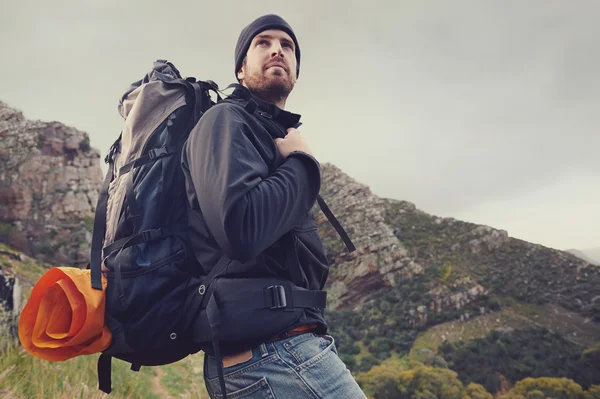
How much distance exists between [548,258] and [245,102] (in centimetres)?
4274

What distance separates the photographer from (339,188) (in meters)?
48.6

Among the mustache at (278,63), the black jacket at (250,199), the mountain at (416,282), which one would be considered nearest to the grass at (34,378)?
the black jacket at (250,199)

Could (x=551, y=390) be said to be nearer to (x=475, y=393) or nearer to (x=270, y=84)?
(x=475, y=393)

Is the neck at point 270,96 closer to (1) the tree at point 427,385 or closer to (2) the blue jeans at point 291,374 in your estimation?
(2) the blue jeans at point 291,374

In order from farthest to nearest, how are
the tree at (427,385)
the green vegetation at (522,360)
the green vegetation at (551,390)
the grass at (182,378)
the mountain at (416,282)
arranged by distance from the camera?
the mountain at (416,282)
the green vegetation at (522,360)
the green vegetation at (551,390)
the tree at (427,385)
the grass at (182,378)

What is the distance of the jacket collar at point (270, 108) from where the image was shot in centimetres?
165

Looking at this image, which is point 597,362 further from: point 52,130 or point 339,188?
point 52,130

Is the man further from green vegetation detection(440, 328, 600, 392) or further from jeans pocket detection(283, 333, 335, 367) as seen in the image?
green vegetation detection(440, 328, 600, 392)

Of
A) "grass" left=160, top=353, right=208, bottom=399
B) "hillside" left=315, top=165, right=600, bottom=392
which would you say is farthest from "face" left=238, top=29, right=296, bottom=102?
"hillside" left=315, top=165, right=600, bottom=392

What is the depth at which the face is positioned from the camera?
176 centimetres

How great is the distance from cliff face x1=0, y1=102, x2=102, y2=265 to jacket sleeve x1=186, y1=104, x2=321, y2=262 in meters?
30.6

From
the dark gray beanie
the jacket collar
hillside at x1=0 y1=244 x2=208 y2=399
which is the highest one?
the dark gray beanie

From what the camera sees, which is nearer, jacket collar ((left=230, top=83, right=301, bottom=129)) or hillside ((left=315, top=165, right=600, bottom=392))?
jacket collar ((left=230, top=83, right=301, bottom=129))

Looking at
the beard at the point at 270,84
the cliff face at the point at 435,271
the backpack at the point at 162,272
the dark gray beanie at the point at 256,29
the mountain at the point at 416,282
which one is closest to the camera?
the backpack at the point at 162,272
